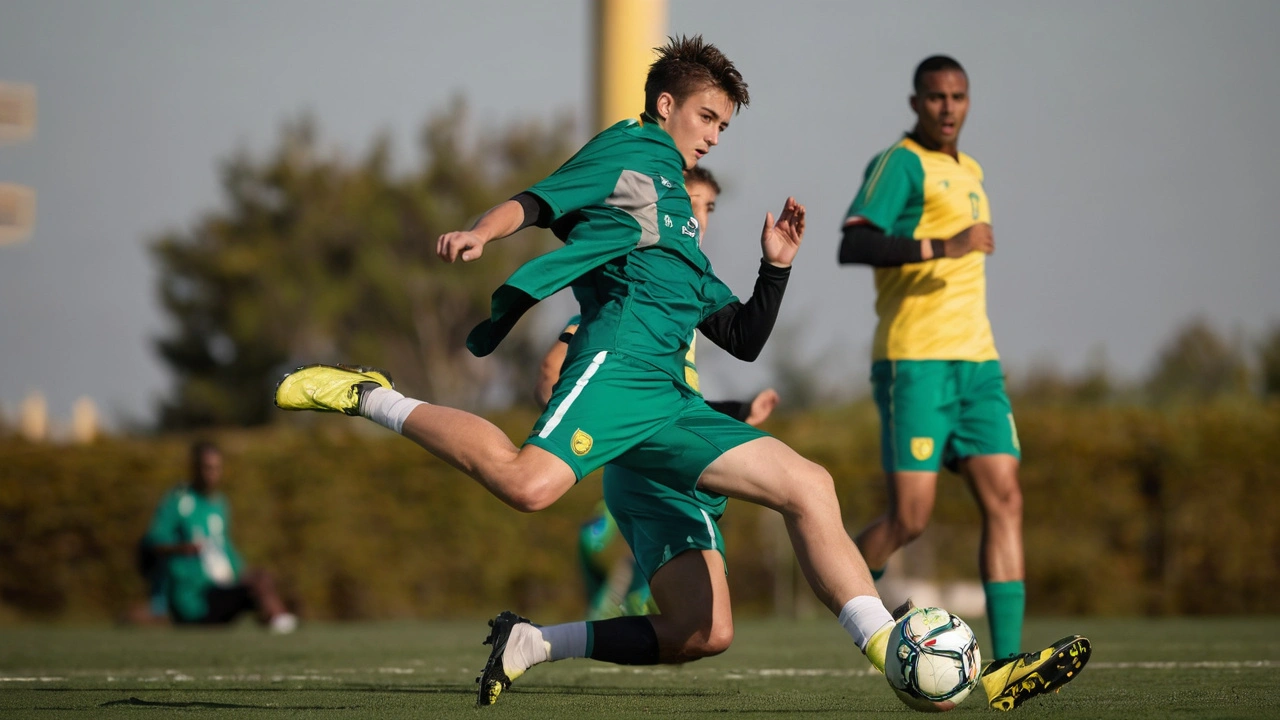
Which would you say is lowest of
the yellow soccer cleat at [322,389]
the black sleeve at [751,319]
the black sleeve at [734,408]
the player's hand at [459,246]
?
the black sleeve at [734,408]

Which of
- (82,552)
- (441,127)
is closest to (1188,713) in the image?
(82,552)

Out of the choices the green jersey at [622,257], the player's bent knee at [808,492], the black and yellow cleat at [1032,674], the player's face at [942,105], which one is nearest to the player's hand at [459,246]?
the green jersey at [622,257]

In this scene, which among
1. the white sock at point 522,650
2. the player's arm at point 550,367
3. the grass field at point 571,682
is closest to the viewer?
the grass field at point 571,682

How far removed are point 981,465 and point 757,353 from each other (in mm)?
1856

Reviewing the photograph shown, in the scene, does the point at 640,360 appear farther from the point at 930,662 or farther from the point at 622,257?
the point at 930,662

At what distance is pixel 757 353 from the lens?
4.97 m

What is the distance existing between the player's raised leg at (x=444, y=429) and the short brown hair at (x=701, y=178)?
1.82 metres

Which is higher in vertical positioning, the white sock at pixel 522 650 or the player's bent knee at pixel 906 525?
the player's bent knee at pixel 906 525

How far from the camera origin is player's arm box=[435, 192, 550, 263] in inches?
164

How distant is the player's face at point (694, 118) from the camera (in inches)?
195

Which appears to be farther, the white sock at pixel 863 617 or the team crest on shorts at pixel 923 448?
the team crest on shorts at pixel 923 448

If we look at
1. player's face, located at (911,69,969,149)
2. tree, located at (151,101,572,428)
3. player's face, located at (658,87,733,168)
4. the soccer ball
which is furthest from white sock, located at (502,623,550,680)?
tree, located at (151,101,572,428)

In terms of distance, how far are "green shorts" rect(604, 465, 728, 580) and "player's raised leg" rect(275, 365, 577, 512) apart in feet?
2.19

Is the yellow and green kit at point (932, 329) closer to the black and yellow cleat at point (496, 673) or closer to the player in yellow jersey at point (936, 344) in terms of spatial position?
the player in yellow jersey at point (936, 344)
